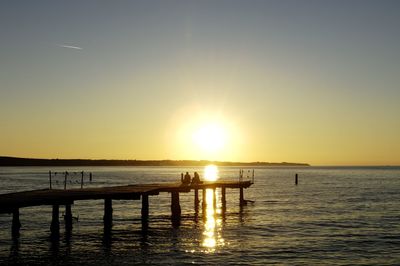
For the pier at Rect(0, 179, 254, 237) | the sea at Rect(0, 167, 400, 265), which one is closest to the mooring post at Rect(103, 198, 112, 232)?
the pier at Rect(0, 179, 254, 237)

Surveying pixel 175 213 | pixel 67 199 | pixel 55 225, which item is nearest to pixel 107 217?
pixel 55 225

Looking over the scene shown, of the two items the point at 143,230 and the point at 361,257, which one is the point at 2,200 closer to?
the point at 143,230

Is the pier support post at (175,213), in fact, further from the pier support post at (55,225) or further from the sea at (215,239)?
the pier support post at (55,225)

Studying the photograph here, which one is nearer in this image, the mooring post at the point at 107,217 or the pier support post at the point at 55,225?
the pier support post at the point at 55,225

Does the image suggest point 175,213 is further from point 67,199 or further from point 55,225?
point 67,199

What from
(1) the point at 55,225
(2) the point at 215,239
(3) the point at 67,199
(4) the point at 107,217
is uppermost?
(3) the point at 67,199

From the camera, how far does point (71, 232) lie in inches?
1470

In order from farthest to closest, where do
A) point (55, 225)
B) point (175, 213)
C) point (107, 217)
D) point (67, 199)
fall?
point (175, 213)
point (107, 217)
point (55, 225)
point (67, 199)

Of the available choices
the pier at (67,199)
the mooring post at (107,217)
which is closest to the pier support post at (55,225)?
the pier at (67,199)

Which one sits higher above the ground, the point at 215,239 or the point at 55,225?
the point at 55,225

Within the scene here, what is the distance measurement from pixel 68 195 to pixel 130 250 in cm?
716

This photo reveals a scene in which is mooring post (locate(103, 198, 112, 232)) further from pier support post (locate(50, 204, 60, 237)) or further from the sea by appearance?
pier support post (locate(50, 204, 60, 237))

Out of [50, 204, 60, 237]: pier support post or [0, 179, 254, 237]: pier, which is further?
[50, 204, 60, 237]: pier support post

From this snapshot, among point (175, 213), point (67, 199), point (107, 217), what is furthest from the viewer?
point (175, 213)
